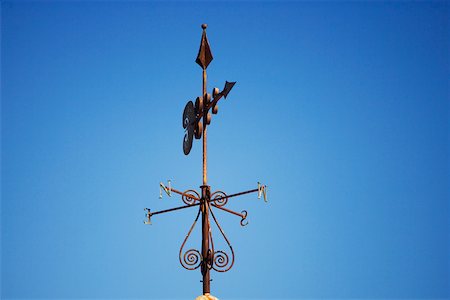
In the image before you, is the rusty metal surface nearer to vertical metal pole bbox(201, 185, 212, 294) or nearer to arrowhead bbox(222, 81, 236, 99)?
arrowhead bbox(222, 81, 236, 99)

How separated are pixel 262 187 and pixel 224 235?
753 millimetres

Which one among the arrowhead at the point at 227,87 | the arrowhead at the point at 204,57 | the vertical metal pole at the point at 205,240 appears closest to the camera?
the vertical metal pole at the point at 205,240

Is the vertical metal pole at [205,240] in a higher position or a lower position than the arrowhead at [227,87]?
lower

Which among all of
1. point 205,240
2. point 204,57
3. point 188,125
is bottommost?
point 205,240

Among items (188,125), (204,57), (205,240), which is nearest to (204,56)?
(204,57)

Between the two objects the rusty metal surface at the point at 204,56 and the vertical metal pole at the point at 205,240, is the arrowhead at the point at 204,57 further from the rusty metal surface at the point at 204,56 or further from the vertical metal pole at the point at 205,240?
the vertical metal pole at the point at 205,240

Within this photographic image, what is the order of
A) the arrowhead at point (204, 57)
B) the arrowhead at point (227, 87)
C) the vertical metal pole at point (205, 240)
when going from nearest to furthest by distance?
the vertical metal pole at point (205, 240) → the arrowhead at point (227, 87) → the arrowhead at point (204, 57)

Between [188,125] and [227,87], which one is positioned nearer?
[227,87]

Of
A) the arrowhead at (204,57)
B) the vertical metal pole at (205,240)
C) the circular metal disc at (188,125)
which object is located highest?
the arrowhead at (204,57)

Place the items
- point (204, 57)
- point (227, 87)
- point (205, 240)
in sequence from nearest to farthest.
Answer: point (205, 240), point (227, 87), point (204, 57)

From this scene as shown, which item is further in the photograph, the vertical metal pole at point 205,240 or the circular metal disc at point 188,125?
the circular metal disc at point 188,125

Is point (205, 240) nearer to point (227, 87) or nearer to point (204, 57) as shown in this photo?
point (227, 87)

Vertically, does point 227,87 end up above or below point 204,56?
below

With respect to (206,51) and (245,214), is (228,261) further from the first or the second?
(206,51)
